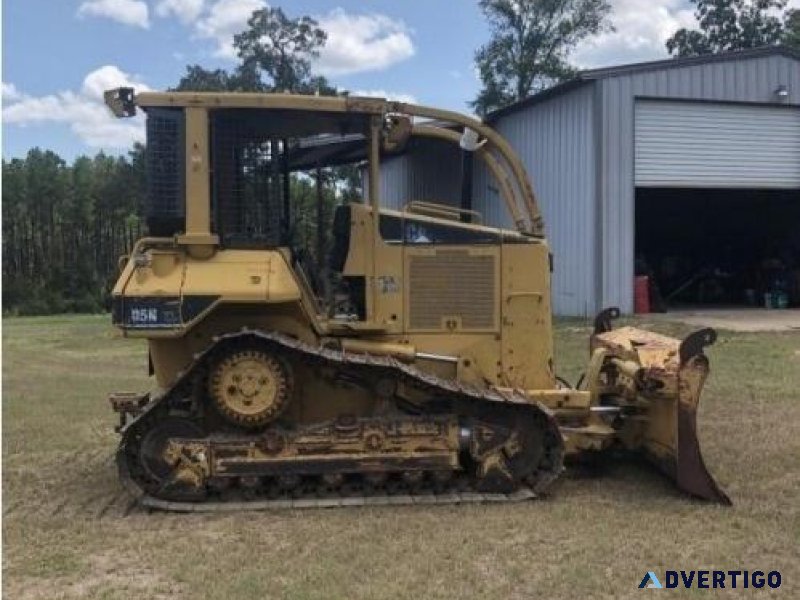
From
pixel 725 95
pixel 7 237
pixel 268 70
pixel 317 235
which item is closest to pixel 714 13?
pixel 268 70

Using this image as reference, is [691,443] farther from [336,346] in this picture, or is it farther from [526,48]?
[526,48]

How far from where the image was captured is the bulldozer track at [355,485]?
6109mm

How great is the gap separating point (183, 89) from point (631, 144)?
19711 millimetres

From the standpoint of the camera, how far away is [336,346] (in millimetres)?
6508

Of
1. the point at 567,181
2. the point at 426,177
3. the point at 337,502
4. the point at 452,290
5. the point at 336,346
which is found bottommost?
the point at 337,502

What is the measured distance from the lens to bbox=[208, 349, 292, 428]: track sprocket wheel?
6.11 meters

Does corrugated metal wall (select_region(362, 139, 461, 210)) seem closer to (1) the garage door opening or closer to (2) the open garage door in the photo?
(1) the garage door opening

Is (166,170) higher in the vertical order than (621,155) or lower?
lower

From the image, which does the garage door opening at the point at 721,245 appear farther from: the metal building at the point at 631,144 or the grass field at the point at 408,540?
the grass field at the point at 408,540

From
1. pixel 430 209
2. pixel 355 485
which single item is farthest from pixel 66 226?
pixel 355 485

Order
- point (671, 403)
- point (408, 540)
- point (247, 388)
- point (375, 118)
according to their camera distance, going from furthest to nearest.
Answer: point (375, 118) → point (671, 403) → point (247, 388) → point (408, 540)

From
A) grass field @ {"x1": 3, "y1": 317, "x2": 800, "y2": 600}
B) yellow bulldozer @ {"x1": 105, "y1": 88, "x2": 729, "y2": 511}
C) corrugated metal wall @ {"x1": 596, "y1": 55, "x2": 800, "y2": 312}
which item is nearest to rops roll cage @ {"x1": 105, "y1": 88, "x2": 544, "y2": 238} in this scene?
yellow bulldozer @ {"x1": 105, "y1": 88, "x2": 729, "y2": 511}

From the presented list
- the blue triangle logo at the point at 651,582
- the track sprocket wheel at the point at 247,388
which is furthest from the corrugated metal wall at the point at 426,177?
the blue triangle logo at the point at 651,582

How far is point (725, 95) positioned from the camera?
20.6 m
